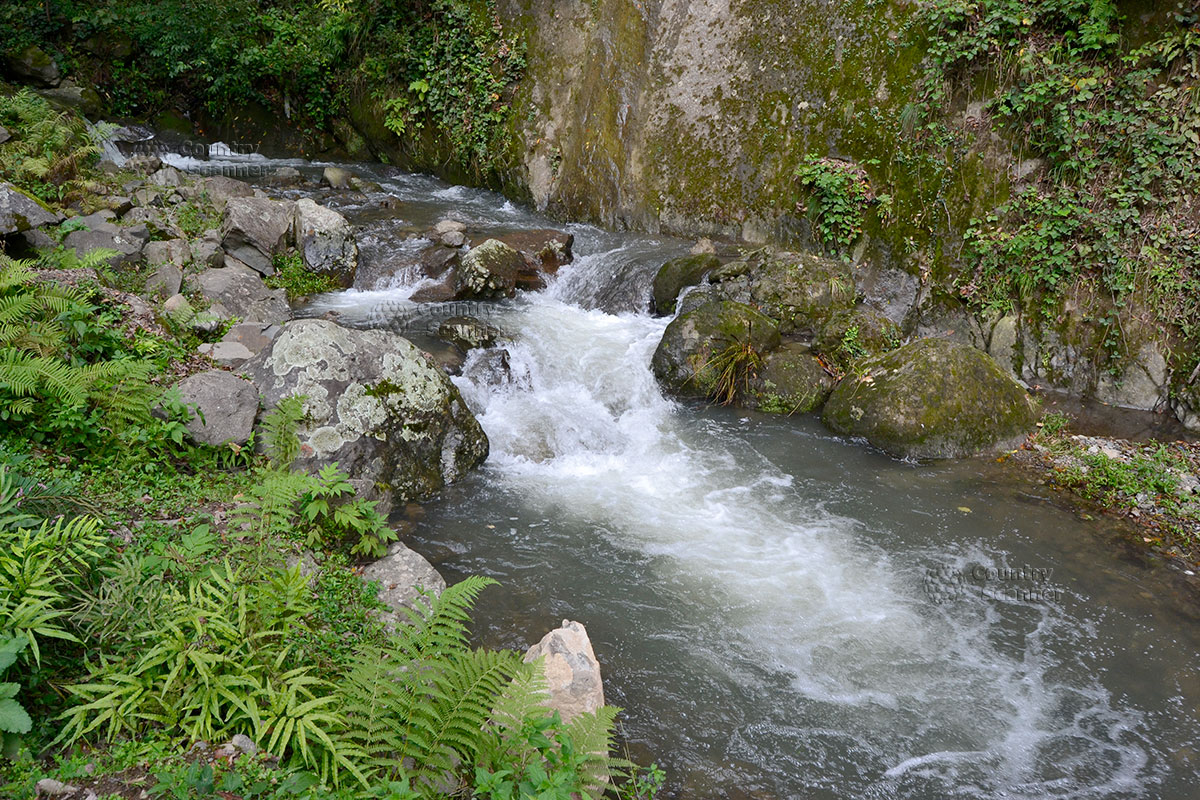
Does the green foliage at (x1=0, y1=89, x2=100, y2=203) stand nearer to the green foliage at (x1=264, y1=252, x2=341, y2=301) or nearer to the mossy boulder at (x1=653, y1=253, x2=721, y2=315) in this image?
the green foliage at (x1=264, y1=252, x2=341, y2=301)

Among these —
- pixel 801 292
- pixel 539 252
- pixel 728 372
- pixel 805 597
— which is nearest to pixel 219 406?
pixel 805 597

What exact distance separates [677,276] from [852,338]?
9.44 ft

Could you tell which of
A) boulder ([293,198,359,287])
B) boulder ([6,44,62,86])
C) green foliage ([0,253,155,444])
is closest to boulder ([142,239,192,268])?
boulder ([293,198,359,287])

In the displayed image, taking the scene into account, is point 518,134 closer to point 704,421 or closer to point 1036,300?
point 704,421

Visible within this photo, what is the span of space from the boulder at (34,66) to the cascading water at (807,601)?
47.5 ft

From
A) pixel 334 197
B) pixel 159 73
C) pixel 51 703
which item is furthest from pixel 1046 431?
pixel 159 73

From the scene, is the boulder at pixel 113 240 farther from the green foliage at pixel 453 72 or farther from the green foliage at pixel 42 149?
the green foliage at pixel 453 72

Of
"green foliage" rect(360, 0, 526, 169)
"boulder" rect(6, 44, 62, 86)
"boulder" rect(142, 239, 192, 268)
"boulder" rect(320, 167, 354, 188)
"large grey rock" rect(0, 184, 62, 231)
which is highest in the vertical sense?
"green foliage" rect(360, 0, 526, 169)

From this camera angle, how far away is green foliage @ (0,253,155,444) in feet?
17.1

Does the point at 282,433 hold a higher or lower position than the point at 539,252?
lower

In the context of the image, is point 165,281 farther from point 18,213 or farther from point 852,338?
point 852,338

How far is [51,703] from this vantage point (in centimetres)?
346

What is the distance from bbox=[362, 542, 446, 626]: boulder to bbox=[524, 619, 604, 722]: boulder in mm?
1009

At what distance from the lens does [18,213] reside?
7.39 m
